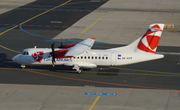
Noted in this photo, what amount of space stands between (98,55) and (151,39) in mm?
7521

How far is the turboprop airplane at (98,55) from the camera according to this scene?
41.2 m

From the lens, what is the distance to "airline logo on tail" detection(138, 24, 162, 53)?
4084cm

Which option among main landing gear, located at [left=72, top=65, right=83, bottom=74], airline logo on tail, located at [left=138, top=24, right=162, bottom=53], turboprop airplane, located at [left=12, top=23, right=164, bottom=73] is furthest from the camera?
main landing gear, located at [left=72, top=65, right=83, bottom=74]

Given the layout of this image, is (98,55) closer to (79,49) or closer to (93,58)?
(93,58)

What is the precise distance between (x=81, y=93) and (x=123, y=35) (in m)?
27.3

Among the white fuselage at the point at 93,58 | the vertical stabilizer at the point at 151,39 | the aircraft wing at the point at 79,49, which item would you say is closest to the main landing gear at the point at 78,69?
the white fuselage at the point at 93,58

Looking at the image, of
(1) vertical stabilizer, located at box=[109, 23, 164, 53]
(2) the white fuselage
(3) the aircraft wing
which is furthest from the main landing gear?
(1) vertical stabilizer, located at box=[109, 23, 164, 53]

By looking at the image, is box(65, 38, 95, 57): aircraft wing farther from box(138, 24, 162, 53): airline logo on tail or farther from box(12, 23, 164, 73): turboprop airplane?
box(138, 24, 162, 53): airline logo on tail

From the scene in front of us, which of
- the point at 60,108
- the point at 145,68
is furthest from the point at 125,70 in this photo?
the point at 60,108

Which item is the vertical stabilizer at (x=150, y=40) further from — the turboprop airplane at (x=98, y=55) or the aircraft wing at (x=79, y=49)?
the aircraft wing at (x=79, y=49)

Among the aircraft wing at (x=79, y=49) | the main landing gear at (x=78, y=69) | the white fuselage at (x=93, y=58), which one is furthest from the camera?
the main landing gear at (x=78, y=69)

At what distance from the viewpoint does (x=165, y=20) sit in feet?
233

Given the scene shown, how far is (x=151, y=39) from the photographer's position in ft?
135

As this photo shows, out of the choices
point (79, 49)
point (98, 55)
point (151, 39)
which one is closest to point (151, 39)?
point (151, 39)
